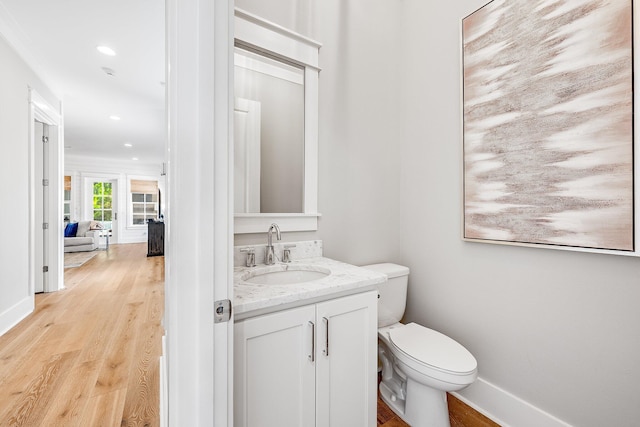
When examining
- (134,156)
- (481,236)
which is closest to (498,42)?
(481,236)

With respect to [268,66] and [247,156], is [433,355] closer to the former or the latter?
[247,156]

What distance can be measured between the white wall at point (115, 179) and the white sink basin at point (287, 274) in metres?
7.13

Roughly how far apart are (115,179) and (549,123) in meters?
10.00

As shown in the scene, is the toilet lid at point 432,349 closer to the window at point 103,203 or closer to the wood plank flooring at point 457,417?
the wood plank flooring at point 457,417

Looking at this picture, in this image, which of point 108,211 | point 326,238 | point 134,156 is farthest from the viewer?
point 108,211

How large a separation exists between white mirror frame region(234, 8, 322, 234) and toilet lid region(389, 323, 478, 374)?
0.77 metres

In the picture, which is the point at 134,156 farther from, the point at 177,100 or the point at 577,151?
the point at 577,151

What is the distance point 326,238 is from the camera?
70.4 inches

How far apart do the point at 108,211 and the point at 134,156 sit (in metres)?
2.12

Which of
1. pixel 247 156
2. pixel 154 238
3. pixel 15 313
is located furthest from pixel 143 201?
pixel 247 156

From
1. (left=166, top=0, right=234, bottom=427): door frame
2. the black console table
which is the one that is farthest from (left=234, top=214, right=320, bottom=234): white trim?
the black console table

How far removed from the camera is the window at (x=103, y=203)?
27.6 ft

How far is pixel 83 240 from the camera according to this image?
21.9ft

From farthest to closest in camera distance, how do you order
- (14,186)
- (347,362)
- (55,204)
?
(55,204) < (14,186) < (347,362)
